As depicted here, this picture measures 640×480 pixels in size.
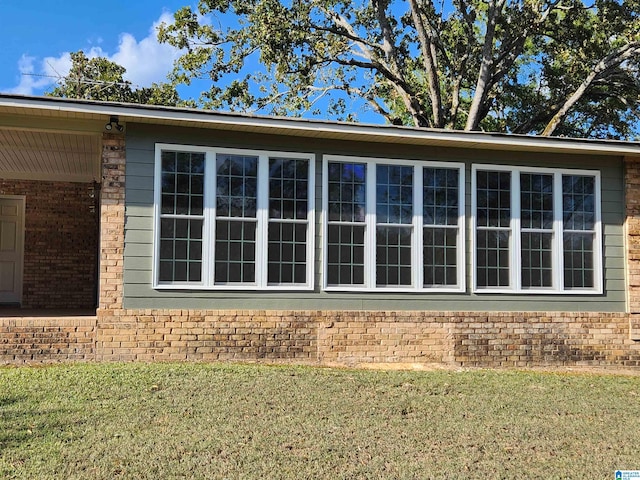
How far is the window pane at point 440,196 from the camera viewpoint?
9109 mm

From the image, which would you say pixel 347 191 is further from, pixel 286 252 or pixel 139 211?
pixel 139 211

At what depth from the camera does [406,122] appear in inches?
982

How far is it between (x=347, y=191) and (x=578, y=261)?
3.77m

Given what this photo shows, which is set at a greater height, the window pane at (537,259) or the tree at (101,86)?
the tree at (101,86)

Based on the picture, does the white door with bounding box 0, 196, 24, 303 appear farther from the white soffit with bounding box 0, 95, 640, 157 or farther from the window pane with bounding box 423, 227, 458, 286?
the window pane with bounding box 423, 227, 458, 286

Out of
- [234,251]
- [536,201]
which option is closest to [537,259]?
[536,201]

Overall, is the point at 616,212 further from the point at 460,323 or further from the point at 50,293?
the point at 50,293

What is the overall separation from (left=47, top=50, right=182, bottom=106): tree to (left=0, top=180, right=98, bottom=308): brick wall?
10621 millimetres

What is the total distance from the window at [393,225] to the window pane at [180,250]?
5.84 ft

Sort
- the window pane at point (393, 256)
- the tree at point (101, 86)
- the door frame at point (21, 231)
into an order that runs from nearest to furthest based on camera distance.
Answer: the window pane at point (393, 256), the door frame at point (21, 231), the tree at point (101, 86)

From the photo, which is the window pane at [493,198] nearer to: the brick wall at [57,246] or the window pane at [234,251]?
the window pane at [234,251]

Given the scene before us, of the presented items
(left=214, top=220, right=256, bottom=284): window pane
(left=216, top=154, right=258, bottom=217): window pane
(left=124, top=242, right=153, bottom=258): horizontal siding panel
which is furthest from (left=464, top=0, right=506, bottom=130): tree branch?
(left=124, top=242, right=153, bottom=258): horizontal siding panel

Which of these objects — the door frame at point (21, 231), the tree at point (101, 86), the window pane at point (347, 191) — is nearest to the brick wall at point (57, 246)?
the door frame at point (21, 231)

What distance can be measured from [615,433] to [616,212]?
5.01m
